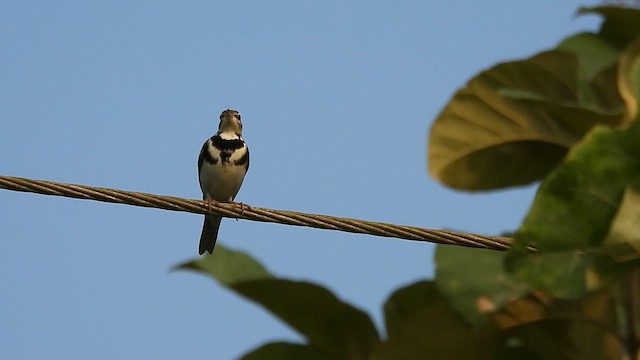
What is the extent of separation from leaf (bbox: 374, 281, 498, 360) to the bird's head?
7759mm

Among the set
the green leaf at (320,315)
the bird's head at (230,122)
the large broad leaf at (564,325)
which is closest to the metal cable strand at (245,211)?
the large broad leaf at (564,325)

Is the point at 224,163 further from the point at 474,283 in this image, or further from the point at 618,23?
the point at 474,283

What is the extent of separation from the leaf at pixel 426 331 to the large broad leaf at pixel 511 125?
40cm

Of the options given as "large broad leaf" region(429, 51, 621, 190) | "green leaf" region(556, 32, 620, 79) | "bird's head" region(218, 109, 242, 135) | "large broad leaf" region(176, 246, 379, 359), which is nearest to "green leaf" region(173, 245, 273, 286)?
"large broad leaf" region(176, 246, 379, 359)

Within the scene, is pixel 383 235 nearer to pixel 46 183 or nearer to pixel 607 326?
pixel 46 183

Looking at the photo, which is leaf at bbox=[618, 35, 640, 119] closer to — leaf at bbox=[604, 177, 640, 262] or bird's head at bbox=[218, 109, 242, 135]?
leaf at bbox=[604, 177, 640, 262]

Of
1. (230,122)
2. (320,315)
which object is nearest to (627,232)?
(320,315)

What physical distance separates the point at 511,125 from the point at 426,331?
539 mm

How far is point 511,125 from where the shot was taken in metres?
1.76

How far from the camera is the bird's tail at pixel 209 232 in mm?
9445

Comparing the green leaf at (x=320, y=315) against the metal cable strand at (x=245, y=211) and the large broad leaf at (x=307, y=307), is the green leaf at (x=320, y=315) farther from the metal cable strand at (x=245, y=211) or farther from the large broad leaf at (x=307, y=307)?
the metal cable strand at (x=245, y=211)

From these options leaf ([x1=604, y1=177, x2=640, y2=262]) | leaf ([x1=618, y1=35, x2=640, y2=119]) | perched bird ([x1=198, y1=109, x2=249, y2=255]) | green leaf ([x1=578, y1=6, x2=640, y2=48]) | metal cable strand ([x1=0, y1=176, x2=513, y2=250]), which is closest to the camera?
leaf ([x1=604, y1=177, x2=640, y2=262])

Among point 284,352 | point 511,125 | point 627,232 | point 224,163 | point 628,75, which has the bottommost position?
point 224,163

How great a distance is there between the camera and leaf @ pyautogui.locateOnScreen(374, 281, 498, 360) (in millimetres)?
1327
